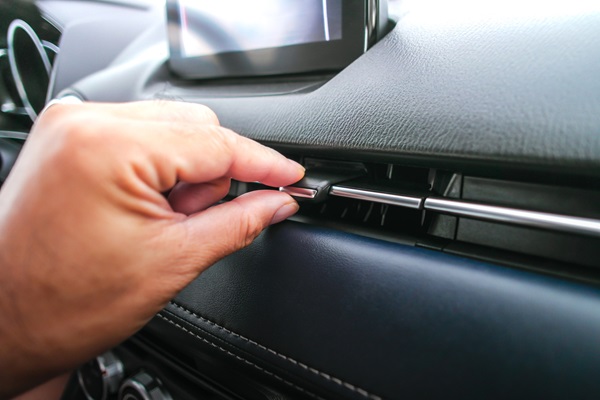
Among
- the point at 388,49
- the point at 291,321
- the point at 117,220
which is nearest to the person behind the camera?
the point at 117,220

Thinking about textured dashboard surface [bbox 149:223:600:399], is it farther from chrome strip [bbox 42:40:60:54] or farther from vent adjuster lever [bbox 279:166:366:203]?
chrome strip [bbox 42:40:60:54]

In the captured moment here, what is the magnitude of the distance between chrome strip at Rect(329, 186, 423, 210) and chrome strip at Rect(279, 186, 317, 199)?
32 millimetres

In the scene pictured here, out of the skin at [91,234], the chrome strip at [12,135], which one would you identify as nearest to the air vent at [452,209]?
the skin at [91,234]

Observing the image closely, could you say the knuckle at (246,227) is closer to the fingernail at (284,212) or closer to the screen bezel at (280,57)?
the fingernail at (284,212)

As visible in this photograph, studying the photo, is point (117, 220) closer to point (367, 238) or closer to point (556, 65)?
point (367, 238)

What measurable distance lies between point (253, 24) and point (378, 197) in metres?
0.41

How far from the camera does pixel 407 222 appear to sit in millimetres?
526

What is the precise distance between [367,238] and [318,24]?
36 cm

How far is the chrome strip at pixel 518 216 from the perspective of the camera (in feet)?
1.12

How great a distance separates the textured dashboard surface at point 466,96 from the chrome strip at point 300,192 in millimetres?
65

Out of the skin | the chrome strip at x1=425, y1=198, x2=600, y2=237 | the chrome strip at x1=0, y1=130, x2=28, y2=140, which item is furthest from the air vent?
the chrome strip at x1=0, y1=130, x2=28, y2=140

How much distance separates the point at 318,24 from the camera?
1.95 ft

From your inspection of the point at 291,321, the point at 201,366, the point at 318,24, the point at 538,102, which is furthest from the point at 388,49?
the point at 201,366

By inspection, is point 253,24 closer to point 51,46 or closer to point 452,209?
point 452,209
